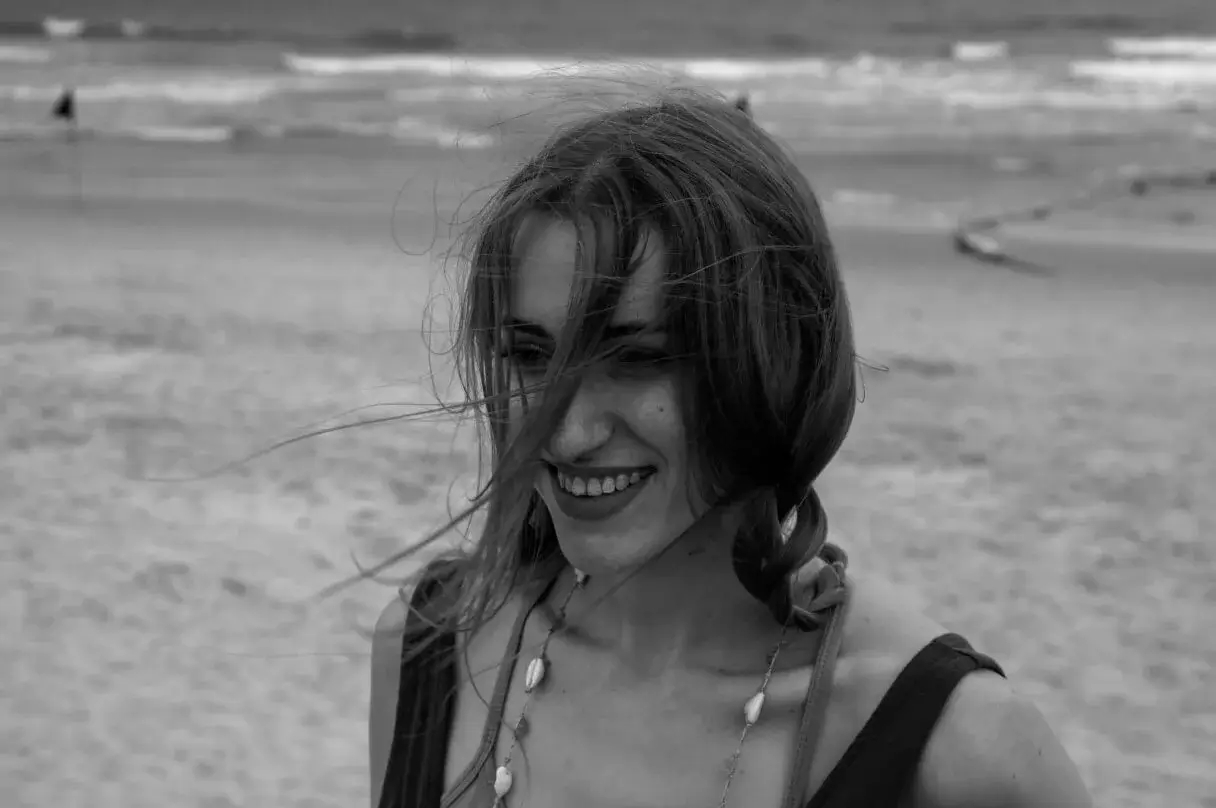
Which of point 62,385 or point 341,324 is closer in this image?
point 62,385

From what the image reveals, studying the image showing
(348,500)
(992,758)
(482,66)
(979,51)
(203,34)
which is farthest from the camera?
(203,34)

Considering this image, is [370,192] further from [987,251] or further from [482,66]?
[482,66]

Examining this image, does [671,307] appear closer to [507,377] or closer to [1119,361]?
[507,377]

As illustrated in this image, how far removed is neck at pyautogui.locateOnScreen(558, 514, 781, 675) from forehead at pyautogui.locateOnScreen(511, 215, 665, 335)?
279 millimetres

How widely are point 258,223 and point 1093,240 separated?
6708 millimetres

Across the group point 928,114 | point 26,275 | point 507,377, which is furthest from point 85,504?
point 928,114

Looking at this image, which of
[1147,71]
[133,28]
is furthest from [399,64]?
[1147,71]

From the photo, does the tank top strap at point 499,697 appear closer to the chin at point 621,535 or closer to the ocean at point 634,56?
the chin at point 621,535

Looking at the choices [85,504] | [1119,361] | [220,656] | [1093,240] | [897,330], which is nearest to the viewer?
[220,656]

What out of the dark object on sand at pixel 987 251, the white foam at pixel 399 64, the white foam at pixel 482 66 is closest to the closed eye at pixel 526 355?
the dark object on sand at pixel 987 251

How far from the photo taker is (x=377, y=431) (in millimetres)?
5781

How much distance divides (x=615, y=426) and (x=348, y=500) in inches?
144

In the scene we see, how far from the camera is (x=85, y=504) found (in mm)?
4773

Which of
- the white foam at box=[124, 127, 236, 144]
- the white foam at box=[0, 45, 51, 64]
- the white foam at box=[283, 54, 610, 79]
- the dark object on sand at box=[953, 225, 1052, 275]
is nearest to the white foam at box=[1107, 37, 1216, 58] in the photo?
the white foam at box=[283, 54, 610, 79]
